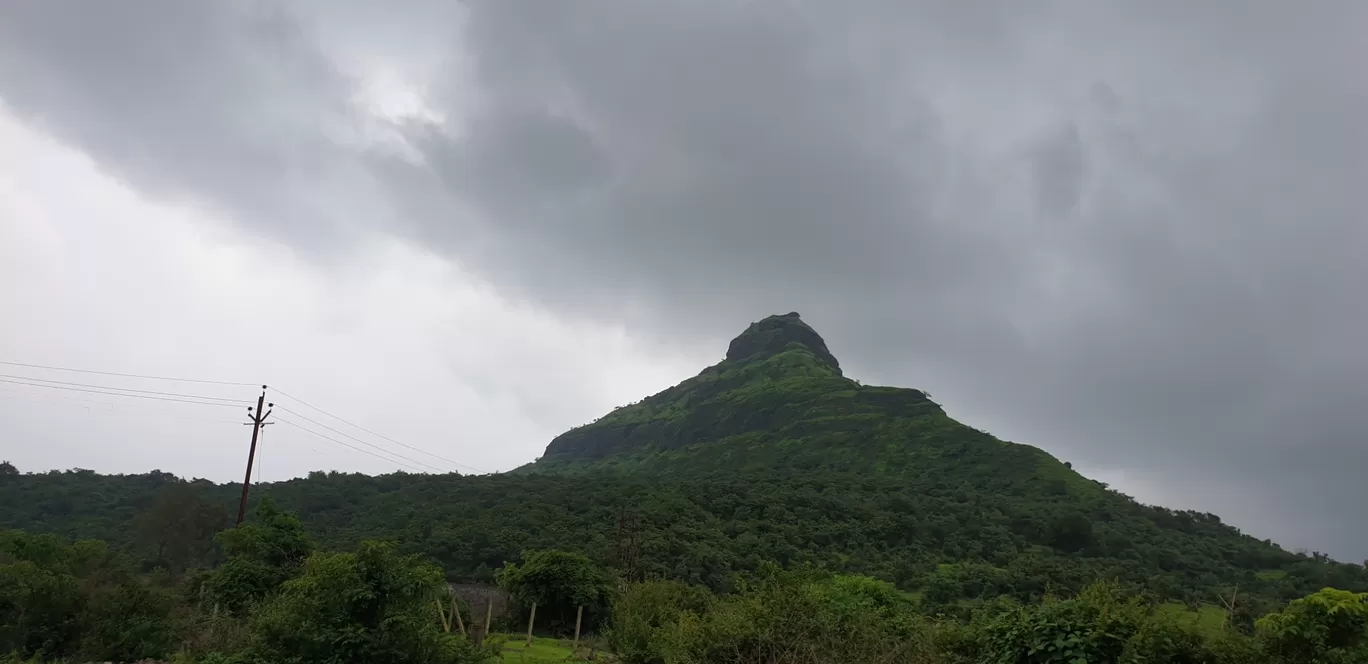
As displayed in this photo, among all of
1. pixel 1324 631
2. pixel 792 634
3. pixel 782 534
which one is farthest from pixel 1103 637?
pixel 782 534

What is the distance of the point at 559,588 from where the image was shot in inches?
1065

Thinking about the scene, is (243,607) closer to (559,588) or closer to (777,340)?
(559,588)

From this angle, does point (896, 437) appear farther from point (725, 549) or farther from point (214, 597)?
point (214, 597)

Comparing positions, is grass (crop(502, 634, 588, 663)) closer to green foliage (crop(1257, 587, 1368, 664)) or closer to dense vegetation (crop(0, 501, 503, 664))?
dense vegetation (crop(0, 501, 503, 664))

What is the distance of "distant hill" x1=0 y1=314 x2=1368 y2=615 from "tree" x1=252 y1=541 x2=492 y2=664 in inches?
640

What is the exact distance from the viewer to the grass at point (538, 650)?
1850 cm

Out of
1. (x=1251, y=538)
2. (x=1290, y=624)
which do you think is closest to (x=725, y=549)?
(x=1290, y=624)

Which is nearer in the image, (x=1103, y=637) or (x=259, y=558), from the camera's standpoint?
(x=1103, y=637)

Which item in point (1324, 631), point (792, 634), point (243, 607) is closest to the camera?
point (1324, 631)

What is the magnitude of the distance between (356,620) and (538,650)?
9.49 meters

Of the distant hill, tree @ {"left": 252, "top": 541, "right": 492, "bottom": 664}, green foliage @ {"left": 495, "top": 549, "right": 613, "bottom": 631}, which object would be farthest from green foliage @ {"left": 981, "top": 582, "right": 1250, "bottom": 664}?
green foliage @ {"left": 495, "top": 549, "right": 613, "bottom": 631}

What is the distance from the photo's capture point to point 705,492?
6788 centimetres

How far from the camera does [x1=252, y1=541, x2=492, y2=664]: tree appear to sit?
11.8 metres

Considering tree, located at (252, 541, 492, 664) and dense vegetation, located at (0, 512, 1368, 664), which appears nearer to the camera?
dense vegetation, located at (0, 512, 1368, 664)
